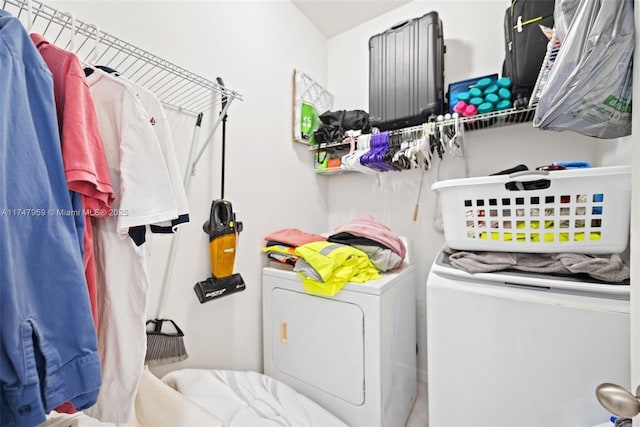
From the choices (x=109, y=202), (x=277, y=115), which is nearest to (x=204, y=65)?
(x=277, y=115)

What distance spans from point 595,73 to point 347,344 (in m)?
1.29

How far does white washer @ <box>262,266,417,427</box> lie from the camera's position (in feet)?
3.98

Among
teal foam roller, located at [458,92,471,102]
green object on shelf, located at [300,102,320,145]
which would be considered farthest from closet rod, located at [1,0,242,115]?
teal foam roller, located at [458,92,471,102]

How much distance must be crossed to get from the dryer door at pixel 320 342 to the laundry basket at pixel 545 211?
0.65 meters

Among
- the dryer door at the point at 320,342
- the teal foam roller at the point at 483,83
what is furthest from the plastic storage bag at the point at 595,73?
the dryer door at the point at 320,342

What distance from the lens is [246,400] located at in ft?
3.88

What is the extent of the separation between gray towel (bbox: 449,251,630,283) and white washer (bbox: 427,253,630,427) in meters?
0.03

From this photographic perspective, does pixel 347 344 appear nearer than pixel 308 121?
Yes

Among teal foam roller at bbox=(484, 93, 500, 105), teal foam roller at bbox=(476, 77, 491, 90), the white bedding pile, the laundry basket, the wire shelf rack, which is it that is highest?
teal foam roller at bbox=(476, 77, 491, 90)

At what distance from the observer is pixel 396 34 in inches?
66.3

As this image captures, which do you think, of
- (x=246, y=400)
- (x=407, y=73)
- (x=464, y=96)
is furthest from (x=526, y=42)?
(x=246, y=400)

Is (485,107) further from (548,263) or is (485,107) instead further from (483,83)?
(548,263)

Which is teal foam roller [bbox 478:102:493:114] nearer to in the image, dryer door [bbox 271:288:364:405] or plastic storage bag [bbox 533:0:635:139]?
plastic storage bag [bbox 533:0:635:139]

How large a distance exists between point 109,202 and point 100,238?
133 mm
